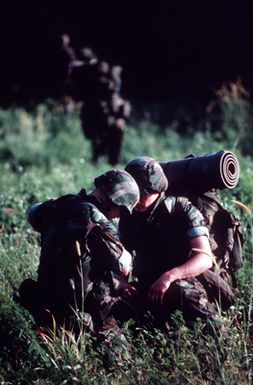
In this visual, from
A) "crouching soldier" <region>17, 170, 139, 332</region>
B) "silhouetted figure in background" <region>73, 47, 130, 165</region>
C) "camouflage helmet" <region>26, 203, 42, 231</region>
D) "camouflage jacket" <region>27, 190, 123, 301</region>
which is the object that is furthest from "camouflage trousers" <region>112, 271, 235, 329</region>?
"silhouetted figure in background" <region>73, 47, 130, 165</region>

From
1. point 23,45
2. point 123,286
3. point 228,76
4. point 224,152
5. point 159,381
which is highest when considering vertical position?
point 23,45

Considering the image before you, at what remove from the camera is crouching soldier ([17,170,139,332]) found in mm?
4188

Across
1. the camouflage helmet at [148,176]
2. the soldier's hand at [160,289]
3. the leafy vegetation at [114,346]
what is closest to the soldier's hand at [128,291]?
the soldier's hand at [160,289]

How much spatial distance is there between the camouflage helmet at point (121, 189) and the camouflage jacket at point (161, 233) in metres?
0.40

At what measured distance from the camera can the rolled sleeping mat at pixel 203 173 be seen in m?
4.68

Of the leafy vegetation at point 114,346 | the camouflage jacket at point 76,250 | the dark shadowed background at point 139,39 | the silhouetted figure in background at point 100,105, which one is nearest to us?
the leafy vegetation at point 114,346

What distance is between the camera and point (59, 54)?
11.4 m

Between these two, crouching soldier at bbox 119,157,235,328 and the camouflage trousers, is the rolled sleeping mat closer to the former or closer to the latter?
crouching soldier at bbox 119,157,235,328

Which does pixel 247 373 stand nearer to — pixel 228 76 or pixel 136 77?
pixel 228 76

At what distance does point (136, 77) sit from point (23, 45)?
12.2 feet

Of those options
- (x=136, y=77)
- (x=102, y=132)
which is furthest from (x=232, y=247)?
(x=136, y=77)

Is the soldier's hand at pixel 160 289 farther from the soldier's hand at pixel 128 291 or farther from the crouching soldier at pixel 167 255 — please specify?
the soldier's hand at pixel 128 291

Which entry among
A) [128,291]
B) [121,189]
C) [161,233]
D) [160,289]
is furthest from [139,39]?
[160,289]

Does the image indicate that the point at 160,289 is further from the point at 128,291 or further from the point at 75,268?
the point at 75,268
